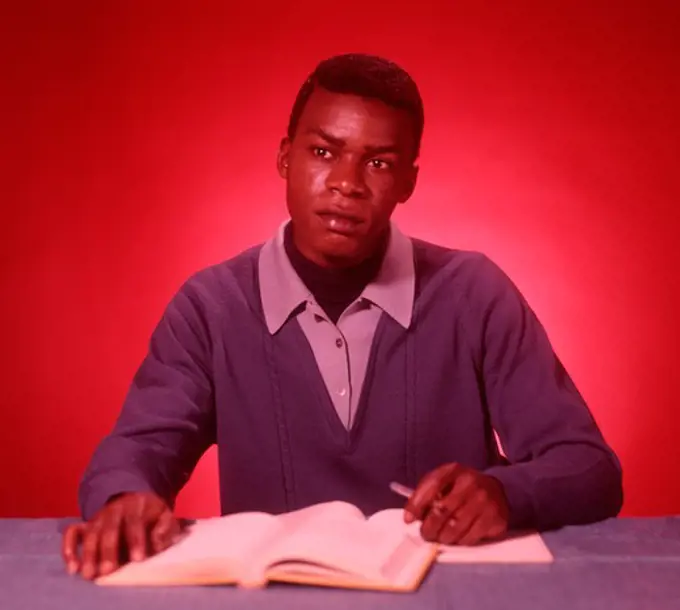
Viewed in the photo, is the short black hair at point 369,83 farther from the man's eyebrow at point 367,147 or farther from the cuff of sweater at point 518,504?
the cuff of sweater at point 518,504

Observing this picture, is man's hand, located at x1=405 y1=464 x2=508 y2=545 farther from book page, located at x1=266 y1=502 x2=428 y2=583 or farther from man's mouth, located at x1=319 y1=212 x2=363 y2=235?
man's mouth, located at x1=319 y1=212 x2=363 y2=235

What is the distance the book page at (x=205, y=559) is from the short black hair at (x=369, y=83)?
2.16ft

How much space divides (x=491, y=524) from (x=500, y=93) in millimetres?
1275

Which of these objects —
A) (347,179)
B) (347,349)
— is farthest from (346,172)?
(347,349)

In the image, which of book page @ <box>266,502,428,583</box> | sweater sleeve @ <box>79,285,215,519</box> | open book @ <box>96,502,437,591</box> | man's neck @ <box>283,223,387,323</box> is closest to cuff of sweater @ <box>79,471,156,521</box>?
sweater sleeve @ <box>79,285,215,519</box>

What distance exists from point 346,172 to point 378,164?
0.06 m

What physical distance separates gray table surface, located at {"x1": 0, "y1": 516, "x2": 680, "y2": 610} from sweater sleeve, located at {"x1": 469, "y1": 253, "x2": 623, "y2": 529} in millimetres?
92

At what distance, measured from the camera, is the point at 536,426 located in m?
1.21

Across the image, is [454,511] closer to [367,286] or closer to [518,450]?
[518,450]

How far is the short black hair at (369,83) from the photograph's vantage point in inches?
51.3

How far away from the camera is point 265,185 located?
2.02 meters

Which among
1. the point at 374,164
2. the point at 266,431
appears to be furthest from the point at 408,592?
the point at 374,164

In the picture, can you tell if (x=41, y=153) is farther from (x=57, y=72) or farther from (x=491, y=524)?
(x=491, y=524)

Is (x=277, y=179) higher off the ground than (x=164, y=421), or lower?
higher
